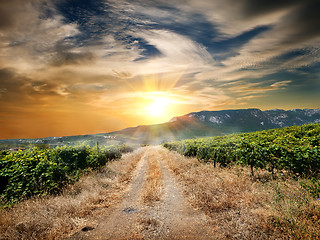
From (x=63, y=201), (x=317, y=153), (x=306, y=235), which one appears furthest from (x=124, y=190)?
(x=317, y=153)

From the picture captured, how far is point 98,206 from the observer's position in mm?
6840

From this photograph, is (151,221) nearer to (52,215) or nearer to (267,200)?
(52,215)

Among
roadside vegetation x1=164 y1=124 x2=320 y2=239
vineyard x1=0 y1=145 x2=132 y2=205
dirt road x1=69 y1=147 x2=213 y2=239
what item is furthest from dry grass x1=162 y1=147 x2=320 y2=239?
vineyard x1=0 y1=145 x2=132 y2=205

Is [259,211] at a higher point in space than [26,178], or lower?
lower

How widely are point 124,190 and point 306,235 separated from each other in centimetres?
826

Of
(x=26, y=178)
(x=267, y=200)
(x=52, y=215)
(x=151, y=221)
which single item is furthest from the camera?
(x=26, y=178)

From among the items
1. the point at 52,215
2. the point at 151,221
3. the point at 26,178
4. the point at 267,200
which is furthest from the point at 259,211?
the point at 26,178

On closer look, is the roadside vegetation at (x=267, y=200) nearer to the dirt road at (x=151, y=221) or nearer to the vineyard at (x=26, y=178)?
the dirt road at (x=151, y=221)

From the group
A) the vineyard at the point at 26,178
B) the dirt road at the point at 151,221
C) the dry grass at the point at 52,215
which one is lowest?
the dirt road at the point at 151,221

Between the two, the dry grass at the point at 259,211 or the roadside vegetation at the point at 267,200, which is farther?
the roadside vegetation at the point at 267,200

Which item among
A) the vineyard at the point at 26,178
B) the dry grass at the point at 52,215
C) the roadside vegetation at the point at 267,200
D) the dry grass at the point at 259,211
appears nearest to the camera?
the dry grass at the point at 259,211

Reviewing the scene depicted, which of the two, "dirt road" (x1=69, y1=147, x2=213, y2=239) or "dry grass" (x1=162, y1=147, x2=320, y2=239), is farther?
"dirt road" (x1=69, y1=147, x2=213, y2=239)

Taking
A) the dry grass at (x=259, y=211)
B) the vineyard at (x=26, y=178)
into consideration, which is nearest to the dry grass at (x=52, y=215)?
the vineyard at (x=26, y=178)

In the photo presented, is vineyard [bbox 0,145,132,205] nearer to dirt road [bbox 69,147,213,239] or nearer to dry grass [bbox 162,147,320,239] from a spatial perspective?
dirt road [bbox 69,147,213,239]
